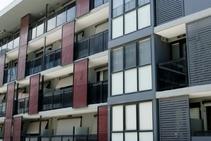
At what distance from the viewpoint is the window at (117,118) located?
1867 centimetres

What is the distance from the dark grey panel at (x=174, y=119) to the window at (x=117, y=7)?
19.1 feet

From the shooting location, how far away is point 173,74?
17266 mm

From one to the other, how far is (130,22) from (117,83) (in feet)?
10.3

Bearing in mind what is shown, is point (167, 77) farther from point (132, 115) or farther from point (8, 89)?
point (8, 89)

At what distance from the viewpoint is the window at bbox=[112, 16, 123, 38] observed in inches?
788

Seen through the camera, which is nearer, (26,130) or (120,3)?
(120,3)

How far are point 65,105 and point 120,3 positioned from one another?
7768 mm

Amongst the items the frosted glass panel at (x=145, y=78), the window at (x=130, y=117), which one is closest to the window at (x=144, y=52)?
the frosted glass panel at (x=145, y=78)

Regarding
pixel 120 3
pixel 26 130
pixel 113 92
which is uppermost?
pixel 120 3

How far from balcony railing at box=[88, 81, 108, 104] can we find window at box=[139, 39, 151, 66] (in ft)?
11.7

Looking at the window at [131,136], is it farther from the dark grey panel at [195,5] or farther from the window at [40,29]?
the window at [40,29]

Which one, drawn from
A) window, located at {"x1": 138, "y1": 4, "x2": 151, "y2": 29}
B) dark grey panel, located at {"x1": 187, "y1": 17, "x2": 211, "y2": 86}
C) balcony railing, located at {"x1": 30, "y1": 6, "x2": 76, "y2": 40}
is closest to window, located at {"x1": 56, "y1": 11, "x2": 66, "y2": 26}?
balcony railing, located at {"x1": 30, "y1": 6, "x2": 76, "y2": 40}

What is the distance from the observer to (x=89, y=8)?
2380 centimetres

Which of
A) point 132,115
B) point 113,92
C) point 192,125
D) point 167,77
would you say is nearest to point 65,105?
point 113,92
